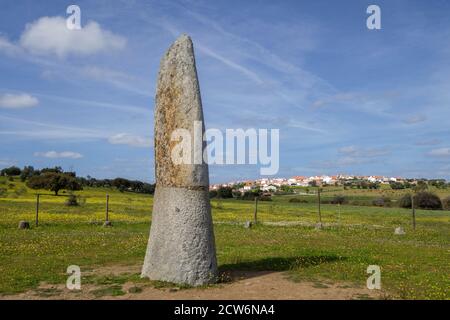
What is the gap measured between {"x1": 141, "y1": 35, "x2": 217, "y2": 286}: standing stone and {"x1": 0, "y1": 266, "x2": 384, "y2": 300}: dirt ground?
54 cm

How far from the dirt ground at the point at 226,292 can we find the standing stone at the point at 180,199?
0.54m

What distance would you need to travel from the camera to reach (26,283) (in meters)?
11.2

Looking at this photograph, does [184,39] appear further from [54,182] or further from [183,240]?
[54,182]

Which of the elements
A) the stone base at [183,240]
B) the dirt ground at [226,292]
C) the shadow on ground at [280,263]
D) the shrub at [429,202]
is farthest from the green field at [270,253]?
the shrub at [429,202]

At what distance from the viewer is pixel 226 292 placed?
10.3 meters

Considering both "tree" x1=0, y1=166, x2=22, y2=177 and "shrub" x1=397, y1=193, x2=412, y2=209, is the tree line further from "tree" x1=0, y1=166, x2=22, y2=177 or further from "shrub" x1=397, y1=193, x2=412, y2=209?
"shrub" x1=397, y1=193, x2=412, y2=209

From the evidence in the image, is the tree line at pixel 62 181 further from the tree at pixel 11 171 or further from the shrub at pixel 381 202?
the shrub at pixel 381 202

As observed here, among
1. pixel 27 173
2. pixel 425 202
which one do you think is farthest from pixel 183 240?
pixel 27 173

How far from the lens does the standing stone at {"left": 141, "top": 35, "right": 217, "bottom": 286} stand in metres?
11.0

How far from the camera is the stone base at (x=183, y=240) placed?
10930mm

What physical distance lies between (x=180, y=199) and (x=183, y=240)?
0.96 metres

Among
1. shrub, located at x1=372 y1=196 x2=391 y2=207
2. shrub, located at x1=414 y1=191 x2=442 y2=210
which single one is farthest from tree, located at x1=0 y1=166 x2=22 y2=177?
shrub, located at x1=414 y1=191 x2=442 y2=210
